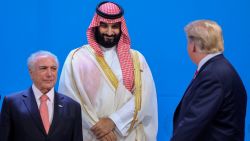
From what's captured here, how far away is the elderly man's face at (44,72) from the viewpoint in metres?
3.32

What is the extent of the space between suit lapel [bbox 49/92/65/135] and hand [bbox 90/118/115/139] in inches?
18.9

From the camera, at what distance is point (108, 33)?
12.8 ft

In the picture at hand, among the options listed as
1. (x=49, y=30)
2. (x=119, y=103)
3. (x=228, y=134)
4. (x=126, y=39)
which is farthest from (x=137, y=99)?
(x=49, y=30)

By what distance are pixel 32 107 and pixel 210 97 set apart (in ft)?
3.98

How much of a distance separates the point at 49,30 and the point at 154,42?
106 centimetres

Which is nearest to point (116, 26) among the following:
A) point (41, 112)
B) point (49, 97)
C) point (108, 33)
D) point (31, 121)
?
point (108, 33)

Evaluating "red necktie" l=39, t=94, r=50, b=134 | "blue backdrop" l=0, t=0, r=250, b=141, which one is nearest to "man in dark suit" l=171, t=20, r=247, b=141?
"red necktie" l=39, t=94, r=50, b=134

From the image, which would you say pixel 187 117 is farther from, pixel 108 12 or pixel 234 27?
pixel 234 27

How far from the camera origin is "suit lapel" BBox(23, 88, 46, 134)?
3219 mm

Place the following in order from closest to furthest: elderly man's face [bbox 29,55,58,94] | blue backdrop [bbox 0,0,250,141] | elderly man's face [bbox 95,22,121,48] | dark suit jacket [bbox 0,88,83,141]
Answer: dark suit jacket [bbox 0,88,83,141] < elderly man's face [bbox 29,55,58,94] < elderly man's face [bbox 95,22,121,48] < blue backdrop [bbox 0,0,250,141]

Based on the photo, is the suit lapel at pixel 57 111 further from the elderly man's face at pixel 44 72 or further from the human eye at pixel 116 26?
the human eye at pixel 116 26

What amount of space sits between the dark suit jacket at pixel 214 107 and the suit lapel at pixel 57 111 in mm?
844

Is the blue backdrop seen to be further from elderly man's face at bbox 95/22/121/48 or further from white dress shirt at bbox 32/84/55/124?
white dress shirt at bbox 32/84/55/124

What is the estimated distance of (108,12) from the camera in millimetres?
3912
